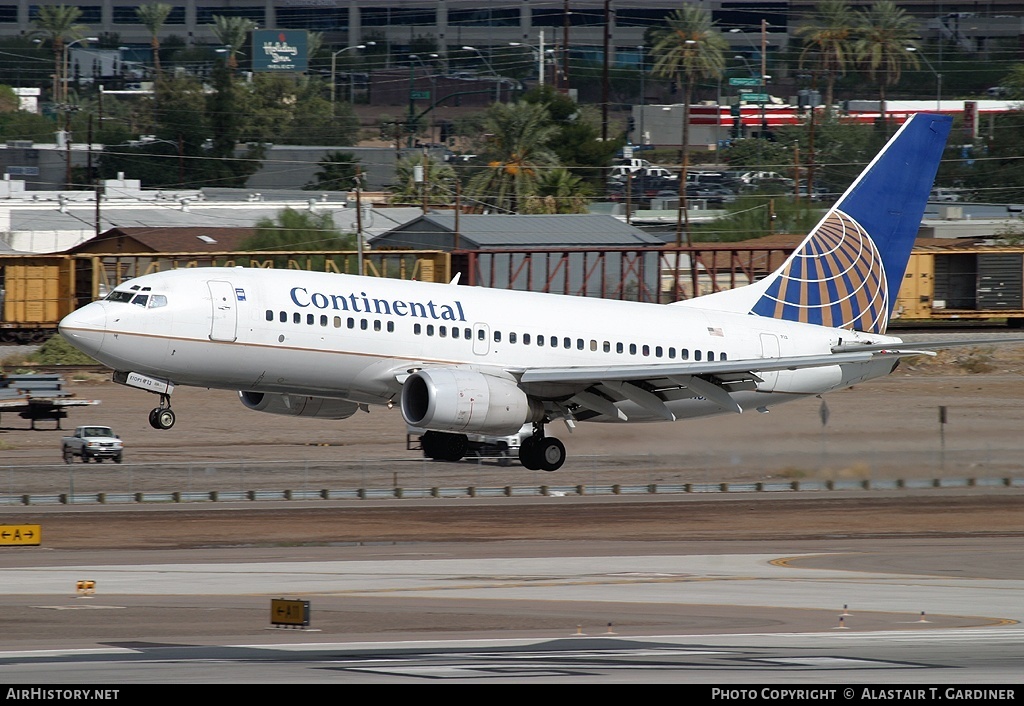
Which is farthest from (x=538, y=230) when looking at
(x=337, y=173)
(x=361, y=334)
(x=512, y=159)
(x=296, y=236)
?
(x=361, y=334)

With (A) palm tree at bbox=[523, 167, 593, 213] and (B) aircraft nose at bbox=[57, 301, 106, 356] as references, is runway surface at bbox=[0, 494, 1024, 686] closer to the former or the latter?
(B) aircraft nose at bbox=[57, 301, 106, 356]

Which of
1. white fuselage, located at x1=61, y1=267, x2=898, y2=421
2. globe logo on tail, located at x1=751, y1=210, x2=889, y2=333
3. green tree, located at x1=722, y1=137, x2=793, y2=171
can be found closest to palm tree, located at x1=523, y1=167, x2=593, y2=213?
green tree, located at x1=722, y1=137, x2=793, y2=171

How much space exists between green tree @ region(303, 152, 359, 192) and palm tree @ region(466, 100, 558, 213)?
19395mm

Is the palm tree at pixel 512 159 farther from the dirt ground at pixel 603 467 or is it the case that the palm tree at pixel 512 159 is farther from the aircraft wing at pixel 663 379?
the aircraft wing at pixel 663 379

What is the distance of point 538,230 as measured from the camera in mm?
98875

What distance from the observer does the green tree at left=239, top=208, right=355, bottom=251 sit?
104 meters

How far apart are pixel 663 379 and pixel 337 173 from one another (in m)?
112

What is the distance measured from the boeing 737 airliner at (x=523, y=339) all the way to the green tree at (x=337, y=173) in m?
104

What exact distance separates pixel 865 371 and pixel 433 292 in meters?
14.0

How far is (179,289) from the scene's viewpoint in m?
37.9

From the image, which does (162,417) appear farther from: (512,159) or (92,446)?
(512,159)

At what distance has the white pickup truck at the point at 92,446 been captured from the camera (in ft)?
212

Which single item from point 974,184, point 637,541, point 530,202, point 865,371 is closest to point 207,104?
point 530,202

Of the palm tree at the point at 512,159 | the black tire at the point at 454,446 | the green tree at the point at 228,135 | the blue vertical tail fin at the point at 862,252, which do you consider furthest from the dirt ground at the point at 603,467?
the green tree at the point at 228,135
